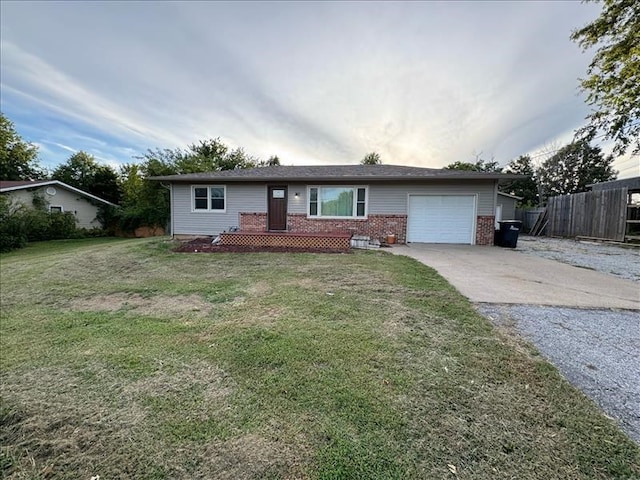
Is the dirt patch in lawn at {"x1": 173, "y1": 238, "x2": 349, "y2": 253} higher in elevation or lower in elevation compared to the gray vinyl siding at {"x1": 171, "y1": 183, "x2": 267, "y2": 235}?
lower

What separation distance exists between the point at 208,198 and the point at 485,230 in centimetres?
1089

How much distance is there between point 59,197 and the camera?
16.2 metres

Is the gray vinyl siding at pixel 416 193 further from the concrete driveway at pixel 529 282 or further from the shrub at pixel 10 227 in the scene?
the shrub at pixel 10 227

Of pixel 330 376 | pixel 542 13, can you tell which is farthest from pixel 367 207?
pixel 330 376

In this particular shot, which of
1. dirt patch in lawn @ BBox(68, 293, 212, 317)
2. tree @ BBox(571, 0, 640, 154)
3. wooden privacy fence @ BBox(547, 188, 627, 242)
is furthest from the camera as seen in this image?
wooden privacy fence @ BBox(547, 188, 627, 242)

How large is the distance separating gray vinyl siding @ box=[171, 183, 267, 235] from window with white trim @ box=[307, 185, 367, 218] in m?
2.04

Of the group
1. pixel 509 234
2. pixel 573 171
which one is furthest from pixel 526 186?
pixel 509 234

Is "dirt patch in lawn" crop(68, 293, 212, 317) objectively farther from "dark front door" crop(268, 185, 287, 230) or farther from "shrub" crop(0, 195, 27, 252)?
"shrub" crop(0, 195, 27, 252)

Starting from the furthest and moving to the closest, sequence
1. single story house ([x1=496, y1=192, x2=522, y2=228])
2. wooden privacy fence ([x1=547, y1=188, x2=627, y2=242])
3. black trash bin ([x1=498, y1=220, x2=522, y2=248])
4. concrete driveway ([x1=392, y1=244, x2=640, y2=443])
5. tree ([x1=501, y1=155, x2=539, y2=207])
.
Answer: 1. tree ([x1=501, y1=155, x2=539, y2=207])
2. single story house ([x1=496, y1=192, x2=522, y2=228])
3. wooden privacy fence ([x1=547, y1=188, x2=627, y2=242])
4. black trash bin ([x1=498, y1=220, x2=522, y2=248])
5. concrete driveway ([x1=392, y1=244, x2=640, y2=443])

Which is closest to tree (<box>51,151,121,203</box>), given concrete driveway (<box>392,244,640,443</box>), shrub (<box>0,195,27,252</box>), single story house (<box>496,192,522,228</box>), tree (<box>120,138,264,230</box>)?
tree (<box>120,138,264,230</box>)

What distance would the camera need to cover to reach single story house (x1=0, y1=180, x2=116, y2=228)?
1446 cm

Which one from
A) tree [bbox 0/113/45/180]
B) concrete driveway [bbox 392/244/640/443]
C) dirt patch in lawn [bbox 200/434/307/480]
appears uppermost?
tree [bbox 0/113/45/180]

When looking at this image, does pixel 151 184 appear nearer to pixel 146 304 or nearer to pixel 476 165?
pixel 146 304

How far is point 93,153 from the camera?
2172 centimetres
